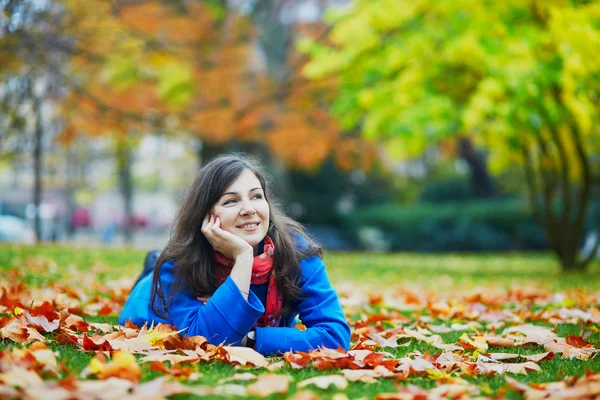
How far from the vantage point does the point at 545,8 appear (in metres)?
10.1

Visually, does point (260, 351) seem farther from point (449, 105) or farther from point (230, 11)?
point (230, 11)

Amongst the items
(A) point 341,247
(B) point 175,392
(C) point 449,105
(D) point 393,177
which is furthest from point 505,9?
(D) point 393,177

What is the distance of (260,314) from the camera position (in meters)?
2.95

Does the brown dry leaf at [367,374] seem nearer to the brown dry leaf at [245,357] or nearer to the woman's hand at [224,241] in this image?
the brown dry leaf at [245,357]

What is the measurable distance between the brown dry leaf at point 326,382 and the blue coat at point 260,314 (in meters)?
0.56

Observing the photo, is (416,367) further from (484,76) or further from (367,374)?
(484,76)

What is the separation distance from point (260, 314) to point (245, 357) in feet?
0.81

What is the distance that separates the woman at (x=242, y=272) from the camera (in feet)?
9.90

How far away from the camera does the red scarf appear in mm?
3158

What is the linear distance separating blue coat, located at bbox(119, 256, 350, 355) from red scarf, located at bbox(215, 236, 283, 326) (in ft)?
0.20

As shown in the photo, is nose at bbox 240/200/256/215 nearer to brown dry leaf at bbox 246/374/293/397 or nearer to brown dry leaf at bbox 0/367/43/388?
brown dry leaf at bbox 246/374/293/397

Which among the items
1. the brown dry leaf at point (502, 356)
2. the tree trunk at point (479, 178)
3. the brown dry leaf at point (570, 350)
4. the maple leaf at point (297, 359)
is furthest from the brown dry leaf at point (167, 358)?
the tree trunk at point (479, 178)

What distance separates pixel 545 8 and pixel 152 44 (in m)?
6.43

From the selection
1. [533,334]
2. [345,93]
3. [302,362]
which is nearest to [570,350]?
[533,334]
